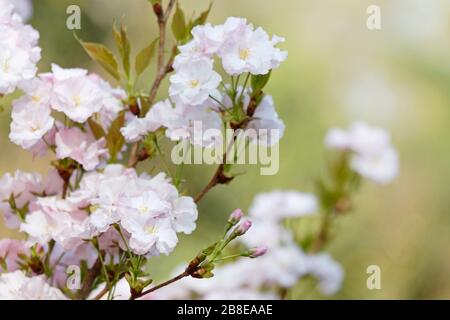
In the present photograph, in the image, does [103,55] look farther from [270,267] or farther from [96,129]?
[270,267]

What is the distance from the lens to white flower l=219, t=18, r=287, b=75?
2.15 ft

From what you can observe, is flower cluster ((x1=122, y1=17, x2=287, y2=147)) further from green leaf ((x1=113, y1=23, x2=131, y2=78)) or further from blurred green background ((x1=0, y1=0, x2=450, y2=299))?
blurred green background ((x1=0, y1=0, x2=450, y2=299))

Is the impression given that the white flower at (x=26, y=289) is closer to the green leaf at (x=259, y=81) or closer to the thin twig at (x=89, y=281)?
the thin twig at (x=89, y=281)

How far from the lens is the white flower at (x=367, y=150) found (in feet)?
4.01

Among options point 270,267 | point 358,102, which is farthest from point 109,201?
point 358,102

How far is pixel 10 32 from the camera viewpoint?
693 millimetres

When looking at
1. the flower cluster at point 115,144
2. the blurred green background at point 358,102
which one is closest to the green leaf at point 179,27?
the flower cluster at point 115,144

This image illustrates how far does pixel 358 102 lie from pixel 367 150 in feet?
7.08

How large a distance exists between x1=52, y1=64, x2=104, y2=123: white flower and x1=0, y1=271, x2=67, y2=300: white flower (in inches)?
5.6

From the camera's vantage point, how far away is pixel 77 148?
695 mm
